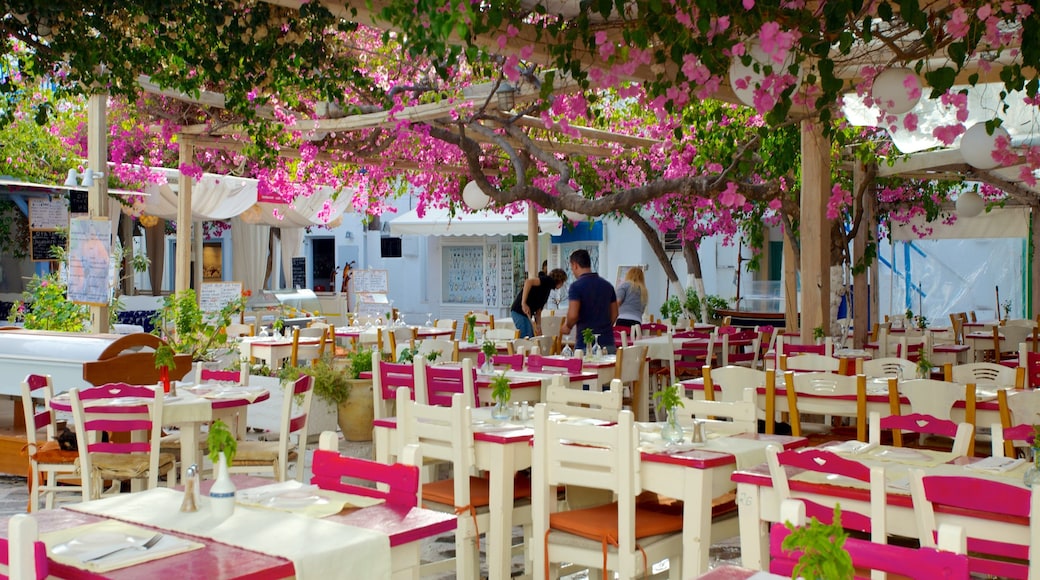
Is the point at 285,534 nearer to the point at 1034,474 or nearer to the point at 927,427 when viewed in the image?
the point at 1034,474

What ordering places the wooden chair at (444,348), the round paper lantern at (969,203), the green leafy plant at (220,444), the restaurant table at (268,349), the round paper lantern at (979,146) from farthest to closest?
the round paper lantern at (969,203), the restaurant table at (268,349), the wooden chair at (444,348), the round paper lantern at (979,146), the green leafy plant at (220,444)

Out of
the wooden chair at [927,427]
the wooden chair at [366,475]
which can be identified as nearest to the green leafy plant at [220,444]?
the wooden chair at [366,475]

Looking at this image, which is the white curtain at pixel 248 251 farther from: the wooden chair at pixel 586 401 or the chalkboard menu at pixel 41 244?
the wooden chair at pixel 586 401

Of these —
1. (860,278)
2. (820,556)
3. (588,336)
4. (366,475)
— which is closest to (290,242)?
(860,278)

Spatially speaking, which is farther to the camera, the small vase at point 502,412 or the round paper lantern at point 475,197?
the round paper lantern at point 475,197

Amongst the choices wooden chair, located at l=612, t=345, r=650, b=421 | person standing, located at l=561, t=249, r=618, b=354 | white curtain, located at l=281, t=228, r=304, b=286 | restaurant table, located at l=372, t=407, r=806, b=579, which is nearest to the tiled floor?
restaurant table, located at l=372, t=407, r=806, b=579

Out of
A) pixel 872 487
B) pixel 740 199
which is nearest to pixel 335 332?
pixel 740 199

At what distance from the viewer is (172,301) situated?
34.1ft

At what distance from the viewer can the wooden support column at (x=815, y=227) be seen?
9695mm

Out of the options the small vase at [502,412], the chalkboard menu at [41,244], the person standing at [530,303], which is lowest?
the small vase at [502,412]

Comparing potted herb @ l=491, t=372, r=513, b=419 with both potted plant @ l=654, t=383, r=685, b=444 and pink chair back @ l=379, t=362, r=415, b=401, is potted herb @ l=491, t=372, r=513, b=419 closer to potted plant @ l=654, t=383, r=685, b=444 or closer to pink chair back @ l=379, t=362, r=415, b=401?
potted plant @ l=654, t=383, r=685, b=444

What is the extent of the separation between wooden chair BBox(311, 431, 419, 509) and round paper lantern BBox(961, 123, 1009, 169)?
4.71m

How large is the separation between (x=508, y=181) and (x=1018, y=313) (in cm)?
979

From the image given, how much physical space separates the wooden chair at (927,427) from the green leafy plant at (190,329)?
6.63 meters
